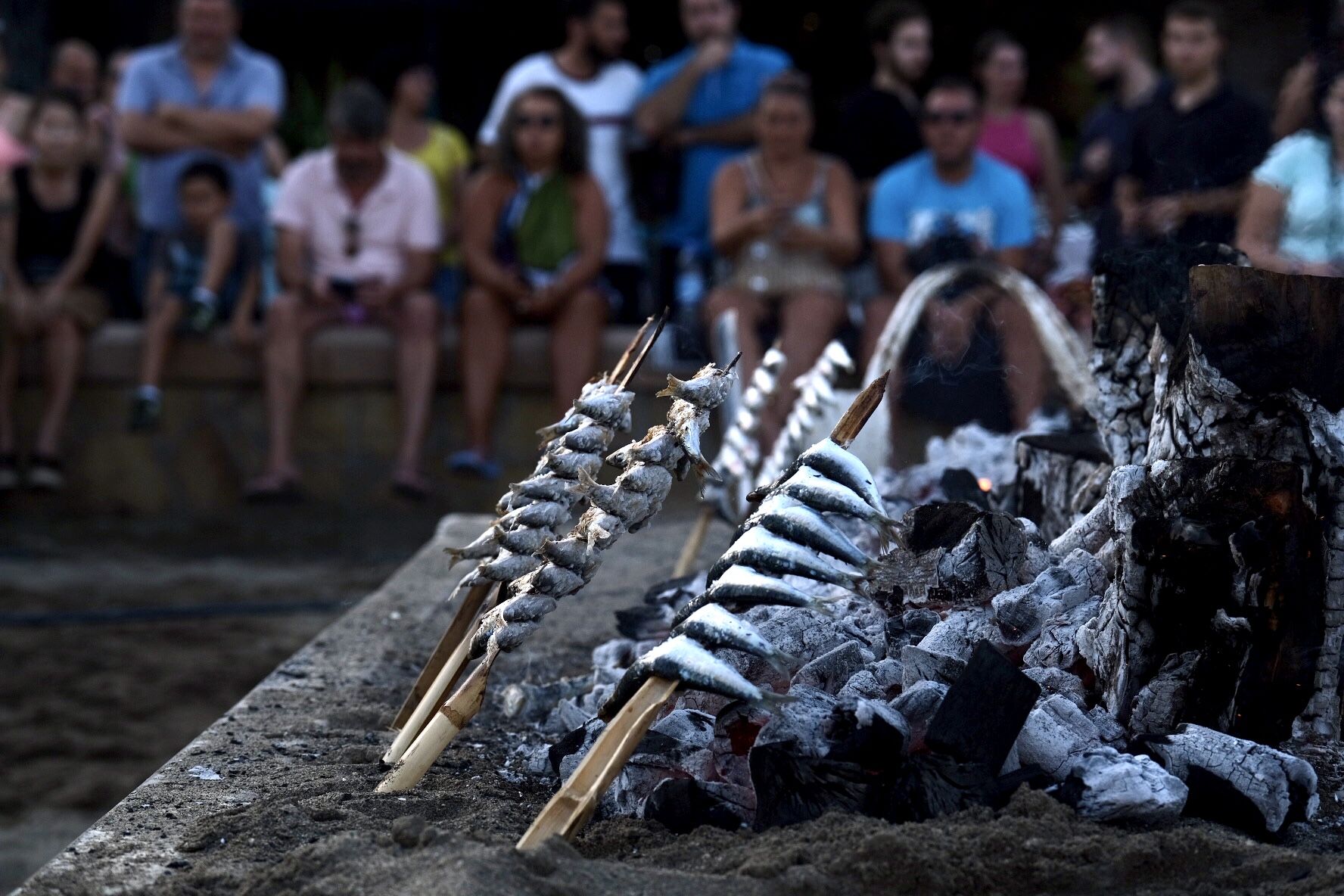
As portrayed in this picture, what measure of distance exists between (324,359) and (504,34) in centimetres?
465

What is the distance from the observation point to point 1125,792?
5.89 ft

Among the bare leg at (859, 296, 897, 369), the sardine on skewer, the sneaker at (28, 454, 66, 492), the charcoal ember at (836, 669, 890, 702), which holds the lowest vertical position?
the sneaker at (28, 454, 66, 492)

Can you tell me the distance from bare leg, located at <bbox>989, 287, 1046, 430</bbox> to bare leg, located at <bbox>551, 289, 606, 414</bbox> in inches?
98.9

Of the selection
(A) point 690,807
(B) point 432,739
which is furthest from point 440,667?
(A) point 690,807

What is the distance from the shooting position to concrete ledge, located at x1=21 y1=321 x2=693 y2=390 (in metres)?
6.87

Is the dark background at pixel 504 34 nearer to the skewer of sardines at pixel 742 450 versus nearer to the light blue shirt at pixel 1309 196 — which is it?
the light blue shirt at pixel 1309 196

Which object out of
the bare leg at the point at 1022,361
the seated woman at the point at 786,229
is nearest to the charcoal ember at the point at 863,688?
the bare leg at the point at 1022,361

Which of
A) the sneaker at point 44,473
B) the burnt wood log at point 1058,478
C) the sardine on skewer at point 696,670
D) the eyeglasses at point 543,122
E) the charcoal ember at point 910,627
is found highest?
the eyeglasses at point 543,122

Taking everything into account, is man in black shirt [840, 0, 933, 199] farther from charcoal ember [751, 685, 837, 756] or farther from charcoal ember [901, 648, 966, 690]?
charcoal ember [751, 685, 837, 756]

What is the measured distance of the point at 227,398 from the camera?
725cm

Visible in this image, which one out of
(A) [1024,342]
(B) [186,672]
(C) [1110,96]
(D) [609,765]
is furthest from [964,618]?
(C) [1110,96]

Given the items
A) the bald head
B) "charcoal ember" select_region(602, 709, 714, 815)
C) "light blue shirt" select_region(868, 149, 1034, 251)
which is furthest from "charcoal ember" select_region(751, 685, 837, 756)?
the bald head

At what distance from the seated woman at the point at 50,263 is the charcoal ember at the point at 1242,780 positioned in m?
6.33

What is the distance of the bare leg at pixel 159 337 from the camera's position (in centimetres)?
704
